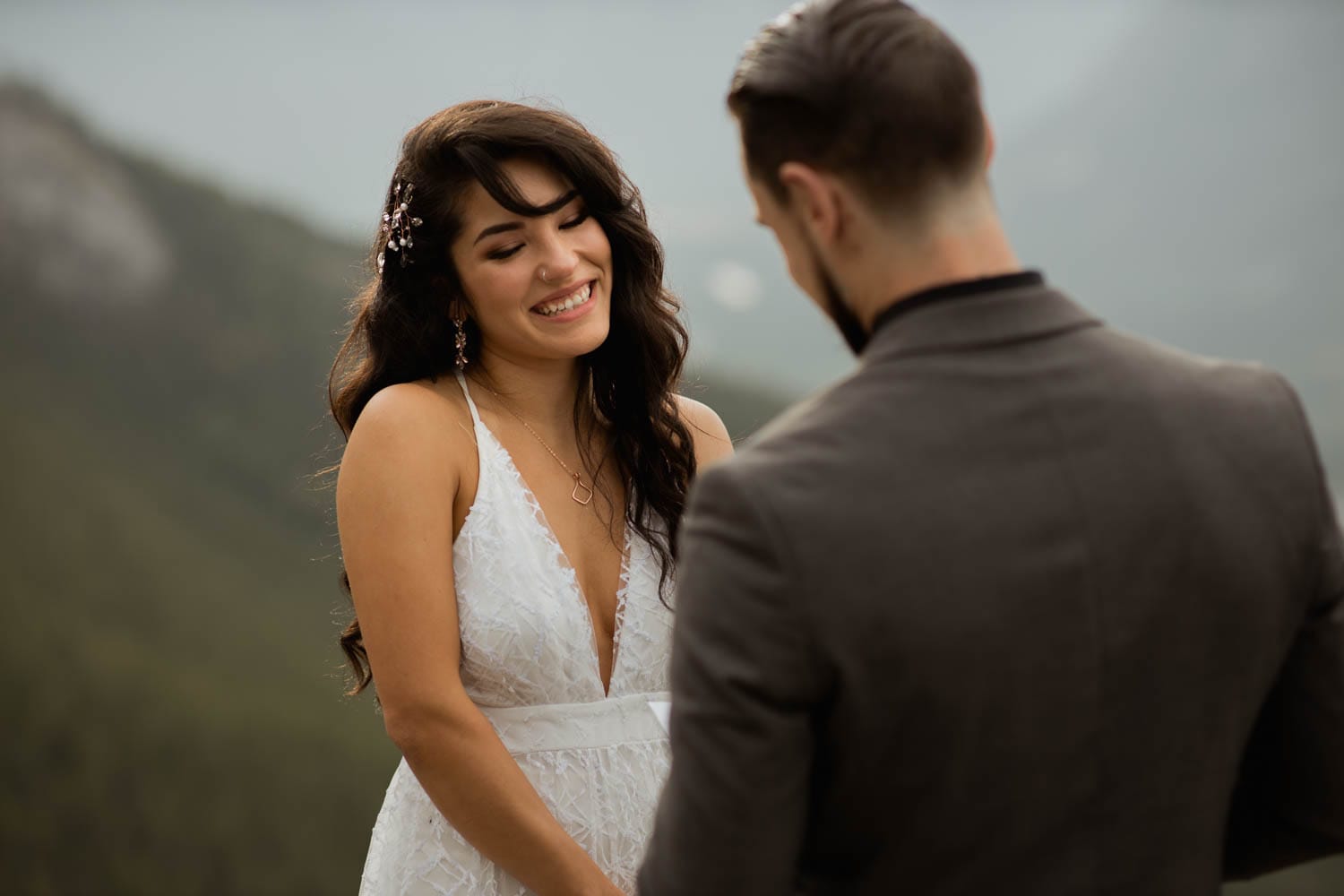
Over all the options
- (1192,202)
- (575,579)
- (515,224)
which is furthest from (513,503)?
(1192,202)

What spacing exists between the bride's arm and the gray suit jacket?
0.90 meters

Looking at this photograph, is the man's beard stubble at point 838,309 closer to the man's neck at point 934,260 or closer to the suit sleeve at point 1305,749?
the man's neck at point 934,260

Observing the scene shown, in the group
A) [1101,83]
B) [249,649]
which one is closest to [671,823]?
[249,649]

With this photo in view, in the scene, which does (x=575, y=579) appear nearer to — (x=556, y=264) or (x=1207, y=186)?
(x=556, y=264)

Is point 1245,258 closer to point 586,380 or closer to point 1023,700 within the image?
point 586,380

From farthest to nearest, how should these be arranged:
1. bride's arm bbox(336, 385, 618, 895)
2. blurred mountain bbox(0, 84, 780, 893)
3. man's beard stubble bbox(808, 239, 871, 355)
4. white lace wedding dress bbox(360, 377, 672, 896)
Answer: blurred mountain bbox(0, 84, 780, 893) → white lace wedding dress bbox(360, 377, 672, 896) → bride's arm bbox(336, 385, 618, 895) → man's beard stubble bbox(808, 239, 871, 355)

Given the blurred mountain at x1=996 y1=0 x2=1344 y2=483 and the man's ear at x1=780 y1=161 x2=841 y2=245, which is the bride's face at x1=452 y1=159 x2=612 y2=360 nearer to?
the man's ear at x1=780 y1=161 x2=841 y2=245

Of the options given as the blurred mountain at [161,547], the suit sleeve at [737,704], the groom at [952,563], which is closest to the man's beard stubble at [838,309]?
the groom at [952,563]

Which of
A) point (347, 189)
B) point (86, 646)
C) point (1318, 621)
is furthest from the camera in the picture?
point (347, 189)

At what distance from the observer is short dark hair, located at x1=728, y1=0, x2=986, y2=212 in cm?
117

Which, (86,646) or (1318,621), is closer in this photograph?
(1318,621)

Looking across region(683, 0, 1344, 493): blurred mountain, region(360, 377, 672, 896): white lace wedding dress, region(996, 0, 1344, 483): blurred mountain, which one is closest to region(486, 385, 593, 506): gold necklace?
region(360, 377, 672, 896): white lace wedding dress

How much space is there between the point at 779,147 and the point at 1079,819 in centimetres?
69

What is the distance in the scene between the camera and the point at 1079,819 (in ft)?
3.94
